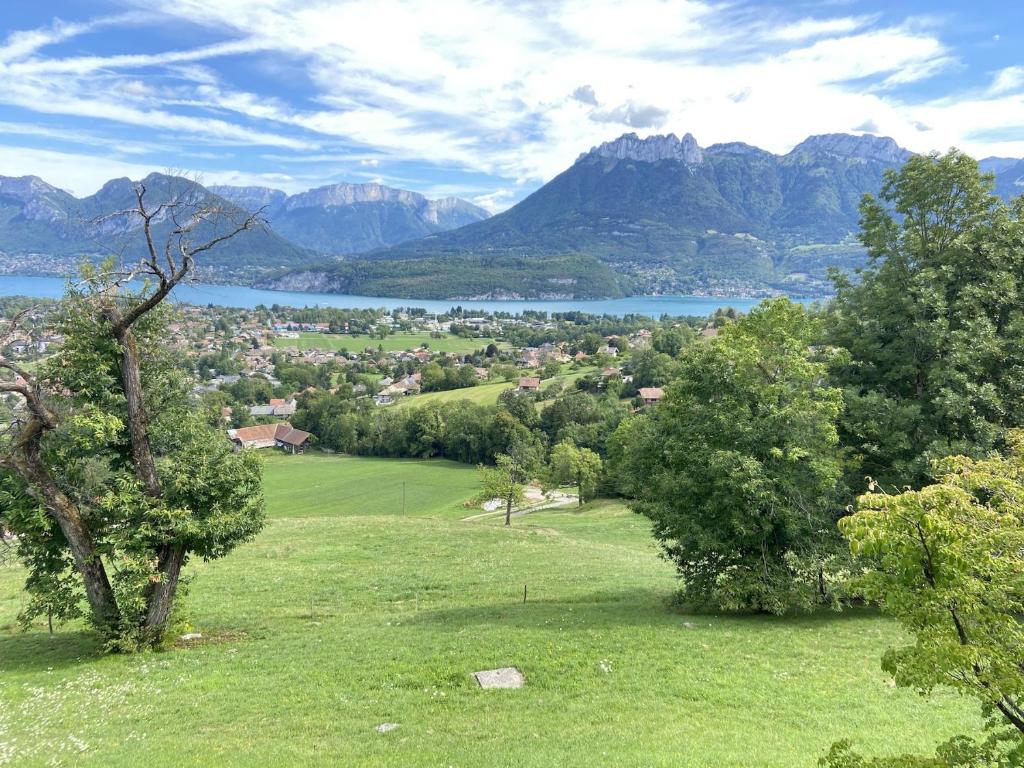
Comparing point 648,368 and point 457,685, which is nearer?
point 457,685

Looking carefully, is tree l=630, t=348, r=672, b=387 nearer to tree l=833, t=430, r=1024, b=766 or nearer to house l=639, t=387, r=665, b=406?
house l=639, t=387, r=665, b=406

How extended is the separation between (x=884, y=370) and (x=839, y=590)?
7.80m

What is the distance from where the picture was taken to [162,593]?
15.9m

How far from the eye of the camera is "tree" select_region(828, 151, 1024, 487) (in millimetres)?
16859

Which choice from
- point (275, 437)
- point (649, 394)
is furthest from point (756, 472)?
point (275, 437)

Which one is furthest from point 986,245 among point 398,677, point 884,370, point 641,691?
point 398,677

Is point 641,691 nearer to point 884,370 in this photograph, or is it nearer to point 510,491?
point 884,370

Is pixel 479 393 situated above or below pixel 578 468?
below

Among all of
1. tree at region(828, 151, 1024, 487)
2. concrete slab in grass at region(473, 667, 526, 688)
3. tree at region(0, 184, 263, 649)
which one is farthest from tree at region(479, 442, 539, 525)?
concrete slab in grass at region(473, 667, 526, 688)

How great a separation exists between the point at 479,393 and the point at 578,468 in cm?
7357

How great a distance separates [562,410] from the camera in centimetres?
9994

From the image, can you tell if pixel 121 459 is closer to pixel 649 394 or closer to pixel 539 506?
pixel 539 506

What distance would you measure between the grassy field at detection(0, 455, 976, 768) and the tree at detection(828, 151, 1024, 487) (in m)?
5.67

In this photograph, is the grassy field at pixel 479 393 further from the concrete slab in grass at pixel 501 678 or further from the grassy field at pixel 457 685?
the concrete slab in grass at pixel 501 678
